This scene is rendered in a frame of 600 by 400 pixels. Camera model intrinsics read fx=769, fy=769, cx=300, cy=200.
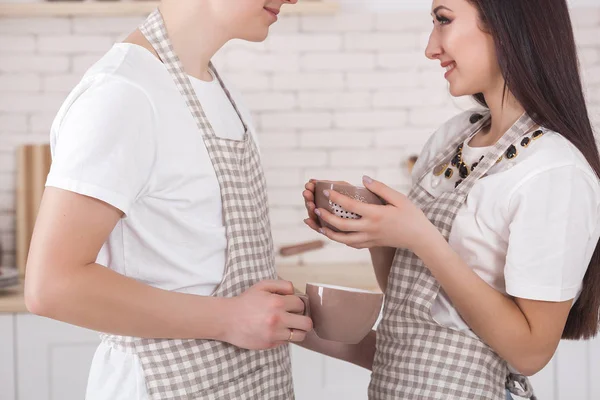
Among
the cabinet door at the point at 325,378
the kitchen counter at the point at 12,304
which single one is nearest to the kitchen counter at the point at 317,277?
the kitchen counter at the point at 12,304

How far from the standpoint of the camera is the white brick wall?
2900 millimetres

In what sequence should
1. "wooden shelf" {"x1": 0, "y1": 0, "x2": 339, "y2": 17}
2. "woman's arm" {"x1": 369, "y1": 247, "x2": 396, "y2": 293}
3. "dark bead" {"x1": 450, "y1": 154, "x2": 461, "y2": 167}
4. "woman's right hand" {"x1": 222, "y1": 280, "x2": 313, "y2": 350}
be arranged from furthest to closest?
"wooden shelf" {"x1": 0, "y1": 0, "x2": 339, "y2": 17} < "woman's arm" {"x1": 369, "y1": 247, "x2": 396, "y2": 293} < "dark bead" {"x1": 450, "y1": 154, "x2": 461, "y2": 167} < "woman's right hand" {"x1": 222, "y1": 280, "x2": 313, "y2": 350}

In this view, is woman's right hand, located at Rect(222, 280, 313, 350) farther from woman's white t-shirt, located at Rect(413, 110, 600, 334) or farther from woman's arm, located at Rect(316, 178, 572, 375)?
woman's white t-shirt, located at Rect(413, 110, 600, 334)

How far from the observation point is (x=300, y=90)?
2982mm

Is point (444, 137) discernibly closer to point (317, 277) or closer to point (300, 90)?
point (317, 277)

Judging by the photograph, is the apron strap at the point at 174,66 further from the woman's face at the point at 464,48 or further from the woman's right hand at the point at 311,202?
the woman's face at the point at 464,48

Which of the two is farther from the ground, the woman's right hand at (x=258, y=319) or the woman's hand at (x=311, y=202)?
the woman's hand at (x=311, y=202)

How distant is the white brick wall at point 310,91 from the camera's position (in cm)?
290

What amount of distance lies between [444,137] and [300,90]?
1453 mm

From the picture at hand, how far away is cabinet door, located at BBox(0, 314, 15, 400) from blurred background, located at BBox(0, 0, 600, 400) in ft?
1.64

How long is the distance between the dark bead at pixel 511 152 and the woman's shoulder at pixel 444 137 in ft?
0.78

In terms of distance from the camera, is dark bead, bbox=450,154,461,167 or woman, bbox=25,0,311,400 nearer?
woman, bbox=25,0,311,400

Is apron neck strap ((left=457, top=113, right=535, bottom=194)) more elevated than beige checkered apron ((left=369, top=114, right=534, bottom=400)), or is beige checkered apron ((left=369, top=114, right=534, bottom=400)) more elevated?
apron neck strap ((left=457, top=113, right=535, bottom=194))

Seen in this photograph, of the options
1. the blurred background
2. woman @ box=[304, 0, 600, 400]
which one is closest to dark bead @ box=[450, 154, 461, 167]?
woman @ box=[304, 0, 600, 400]
